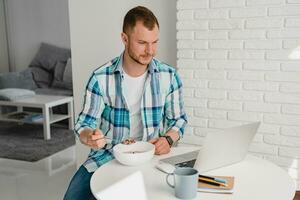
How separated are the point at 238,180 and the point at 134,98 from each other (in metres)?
0.62

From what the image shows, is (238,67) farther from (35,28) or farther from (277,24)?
(35,28)

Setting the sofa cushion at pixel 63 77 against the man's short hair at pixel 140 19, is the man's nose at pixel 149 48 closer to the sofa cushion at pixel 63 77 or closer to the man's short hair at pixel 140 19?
the man's short hair at pixel 140 19

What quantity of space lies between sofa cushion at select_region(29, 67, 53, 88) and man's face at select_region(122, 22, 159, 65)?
12.1 ft

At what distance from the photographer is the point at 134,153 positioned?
4.27 ft

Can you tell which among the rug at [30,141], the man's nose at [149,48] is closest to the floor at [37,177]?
the rug at [30,141]

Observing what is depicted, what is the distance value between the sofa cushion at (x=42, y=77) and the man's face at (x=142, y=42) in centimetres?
367

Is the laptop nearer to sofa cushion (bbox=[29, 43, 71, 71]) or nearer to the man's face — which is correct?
the man's face

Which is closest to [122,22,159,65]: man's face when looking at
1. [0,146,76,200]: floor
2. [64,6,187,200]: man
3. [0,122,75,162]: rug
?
[64,6,187,200]: man

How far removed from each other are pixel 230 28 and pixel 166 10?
0.45 meters

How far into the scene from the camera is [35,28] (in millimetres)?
5363

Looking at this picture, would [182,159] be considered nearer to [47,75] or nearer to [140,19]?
[140,19]

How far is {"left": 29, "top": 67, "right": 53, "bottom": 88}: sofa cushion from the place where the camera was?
4975mm

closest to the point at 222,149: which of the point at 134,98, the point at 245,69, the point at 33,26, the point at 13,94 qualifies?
the point at 134,98

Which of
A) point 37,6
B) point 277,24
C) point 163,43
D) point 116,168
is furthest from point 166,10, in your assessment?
point 37,6
